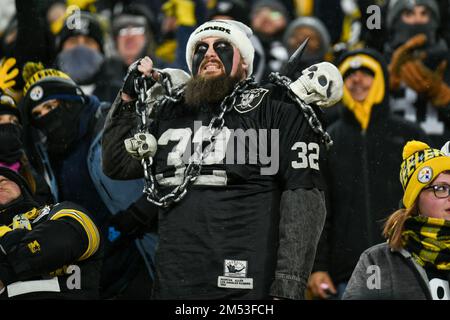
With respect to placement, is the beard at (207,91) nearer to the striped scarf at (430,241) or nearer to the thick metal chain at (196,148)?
the thick metal chain at (196,148)

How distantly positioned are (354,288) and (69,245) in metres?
1.44

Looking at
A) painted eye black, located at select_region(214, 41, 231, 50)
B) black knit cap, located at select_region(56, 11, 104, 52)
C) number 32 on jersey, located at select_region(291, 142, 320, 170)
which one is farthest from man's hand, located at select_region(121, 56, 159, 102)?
black knit cap, located at select_region(56, 11, 104, 52)

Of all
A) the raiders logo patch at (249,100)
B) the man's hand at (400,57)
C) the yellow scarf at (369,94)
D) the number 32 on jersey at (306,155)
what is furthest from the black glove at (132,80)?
the man's hand at (400,57)

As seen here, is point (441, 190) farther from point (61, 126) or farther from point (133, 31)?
point (133, 31)

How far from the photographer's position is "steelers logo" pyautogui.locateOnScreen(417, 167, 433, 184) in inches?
211

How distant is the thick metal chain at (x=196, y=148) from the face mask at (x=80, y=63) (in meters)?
2.03

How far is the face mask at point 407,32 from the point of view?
24.7 feet

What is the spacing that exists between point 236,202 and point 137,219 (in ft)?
4.53

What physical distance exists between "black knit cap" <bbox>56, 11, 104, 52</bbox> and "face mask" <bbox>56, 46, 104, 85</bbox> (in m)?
0.09

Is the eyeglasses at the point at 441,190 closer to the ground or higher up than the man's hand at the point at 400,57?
closer to the ground

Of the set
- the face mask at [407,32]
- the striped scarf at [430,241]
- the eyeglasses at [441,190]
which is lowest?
the striped scarf at [430,241]

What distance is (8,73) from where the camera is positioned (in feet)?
24.5

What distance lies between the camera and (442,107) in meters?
7.08
